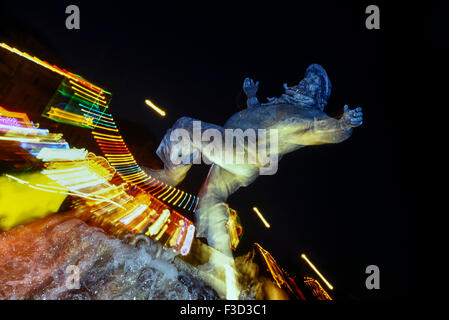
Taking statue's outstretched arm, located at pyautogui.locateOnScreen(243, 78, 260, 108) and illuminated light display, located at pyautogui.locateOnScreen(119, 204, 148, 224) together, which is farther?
statue's outstretched arm, located at pyautogui.locateOnScreen(243, 78, 260, 108)

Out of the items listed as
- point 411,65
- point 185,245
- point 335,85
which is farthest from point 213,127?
point 411,65

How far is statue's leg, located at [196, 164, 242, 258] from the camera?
214 centimetres

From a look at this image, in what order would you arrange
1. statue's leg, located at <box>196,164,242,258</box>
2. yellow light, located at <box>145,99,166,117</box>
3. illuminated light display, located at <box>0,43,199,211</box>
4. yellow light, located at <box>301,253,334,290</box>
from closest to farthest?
statue's leg, located at <box>196,164,242,258</box>
illuminated light display, located at <box>0,43,199,211</box>
yellow light, located at <box>145,99,166,117</box>
yellow light, located at <box>301,253,334,290</box>

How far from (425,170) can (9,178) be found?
198 inches

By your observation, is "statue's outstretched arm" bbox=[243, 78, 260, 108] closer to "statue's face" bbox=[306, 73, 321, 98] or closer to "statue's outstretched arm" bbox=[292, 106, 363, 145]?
"statue's face" bbox=[306, 73, 321, 98]

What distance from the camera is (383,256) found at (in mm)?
3244

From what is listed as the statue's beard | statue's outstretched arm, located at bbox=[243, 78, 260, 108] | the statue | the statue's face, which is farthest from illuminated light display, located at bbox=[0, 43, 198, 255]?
the statue's face

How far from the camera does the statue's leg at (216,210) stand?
7.04 feet

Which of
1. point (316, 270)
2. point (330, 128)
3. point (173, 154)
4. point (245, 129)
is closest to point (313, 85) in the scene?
point (330, 128)

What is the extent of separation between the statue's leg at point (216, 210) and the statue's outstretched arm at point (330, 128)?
1065 mm

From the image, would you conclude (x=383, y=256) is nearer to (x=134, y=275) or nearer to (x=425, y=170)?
(x=425, y=170)

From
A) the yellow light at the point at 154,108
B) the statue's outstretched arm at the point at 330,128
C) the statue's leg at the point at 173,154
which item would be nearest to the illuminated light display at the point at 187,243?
the statue's leg at the point at 173,154

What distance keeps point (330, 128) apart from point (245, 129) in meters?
0.94

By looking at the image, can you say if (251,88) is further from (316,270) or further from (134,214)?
(316,270)
